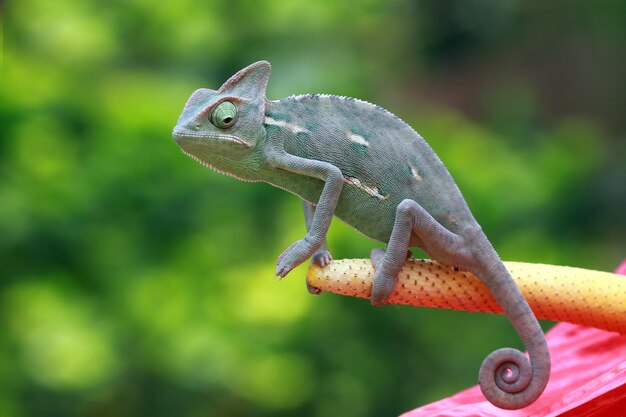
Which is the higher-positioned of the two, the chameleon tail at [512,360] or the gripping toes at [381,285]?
the gripping toes at [381,285]

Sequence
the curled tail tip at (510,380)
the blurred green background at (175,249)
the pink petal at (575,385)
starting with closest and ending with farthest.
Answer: the pink petal at (575,385) → the curled tail tip at (510,380) → the blurred green background at (175,249)

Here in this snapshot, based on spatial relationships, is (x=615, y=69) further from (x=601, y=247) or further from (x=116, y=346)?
(x=116, y=346)

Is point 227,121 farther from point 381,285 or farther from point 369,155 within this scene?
point 381,285

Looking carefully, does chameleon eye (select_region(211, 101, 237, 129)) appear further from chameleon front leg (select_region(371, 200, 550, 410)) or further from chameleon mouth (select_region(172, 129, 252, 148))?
chameleon front leg (select_region(371, 200, 550, 410))

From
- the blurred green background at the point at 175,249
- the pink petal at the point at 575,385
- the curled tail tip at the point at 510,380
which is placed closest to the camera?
the pink petal at the point at 575,385

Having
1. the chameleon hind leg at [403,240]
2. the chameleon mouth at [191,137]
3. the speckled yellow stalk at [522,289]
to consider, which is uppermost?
the chameleon mouth at [191,137]

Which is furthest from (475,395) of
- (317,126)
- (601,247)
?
(601,247)

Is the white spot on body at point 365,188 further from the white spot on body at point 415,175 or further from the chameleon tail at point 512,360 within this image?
the chameleon tail at point 512,360

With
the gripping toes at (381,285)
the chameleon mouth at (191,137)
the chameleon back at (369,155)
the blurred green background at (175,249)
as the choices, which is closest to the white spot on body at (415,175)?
the chameleon back at (369,155)
